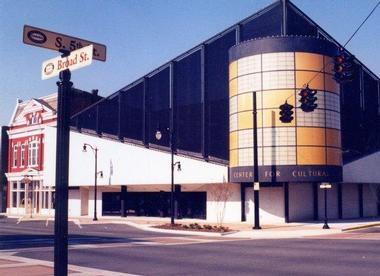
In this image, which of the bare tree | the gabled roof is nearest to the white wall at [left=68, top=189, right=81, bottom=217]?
the gabled roof

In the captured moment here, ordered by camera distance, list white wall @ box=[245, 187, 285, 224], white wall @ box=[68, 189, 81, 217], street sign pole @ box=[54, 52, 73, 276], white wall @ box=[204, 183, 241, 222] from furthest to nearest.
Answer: white wall @ box=[68, 189, 81, 217]
white wall @ box=[204, 183, 241, 222]
white wall @ box=[245, 187, 285, 224]
street sign pole @ box=[54, 52, 73, 276]

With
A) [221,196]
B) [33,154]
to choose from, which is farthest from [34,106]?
[221,196]

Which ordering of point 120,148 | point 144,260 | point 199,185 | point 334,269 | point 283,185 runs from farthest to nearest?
point 120,148 < point 199,185 < point 283,185 < point 144,260 < point 334,269

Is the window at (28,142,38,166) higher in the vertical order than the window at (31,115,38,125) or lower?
lower

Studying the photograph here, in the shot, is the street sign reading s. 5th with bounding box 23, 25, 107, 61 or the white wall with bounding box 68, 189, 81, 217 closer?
the street sign reading s. 5th with bounding box 23, 25, 107, 61

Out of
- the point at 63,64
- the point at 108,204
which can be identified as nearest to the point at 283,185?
the point at 108,204

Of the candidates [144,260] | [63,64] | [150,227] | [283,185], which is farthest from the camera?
[283,185]

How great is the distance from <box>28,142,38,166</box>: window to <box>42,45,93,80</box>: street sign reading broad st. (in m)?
67.2

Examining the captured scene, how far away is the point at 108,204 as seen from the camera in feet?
200

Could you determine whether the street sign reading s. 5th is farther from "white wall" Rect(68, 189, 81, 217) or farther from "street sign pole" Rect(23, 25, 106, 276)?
"white wall" Rect(68, 189, 81, 217)

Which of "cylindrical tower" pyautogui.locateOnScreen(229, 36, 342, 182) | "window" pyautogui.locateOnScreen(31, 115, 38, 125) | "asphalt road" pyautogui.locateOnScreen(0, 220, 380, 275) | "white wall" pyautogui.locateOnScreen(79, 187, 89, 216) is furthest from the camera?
"window" pyautogui.locateOnScreen(31, 115, 38, 125)

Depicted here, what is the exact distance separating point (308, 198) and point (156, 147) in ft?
62.4

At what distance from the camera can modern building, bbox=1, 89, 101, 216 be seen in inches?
2795

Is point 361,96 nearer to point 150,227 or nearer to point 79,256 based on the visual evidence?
point 150,227
